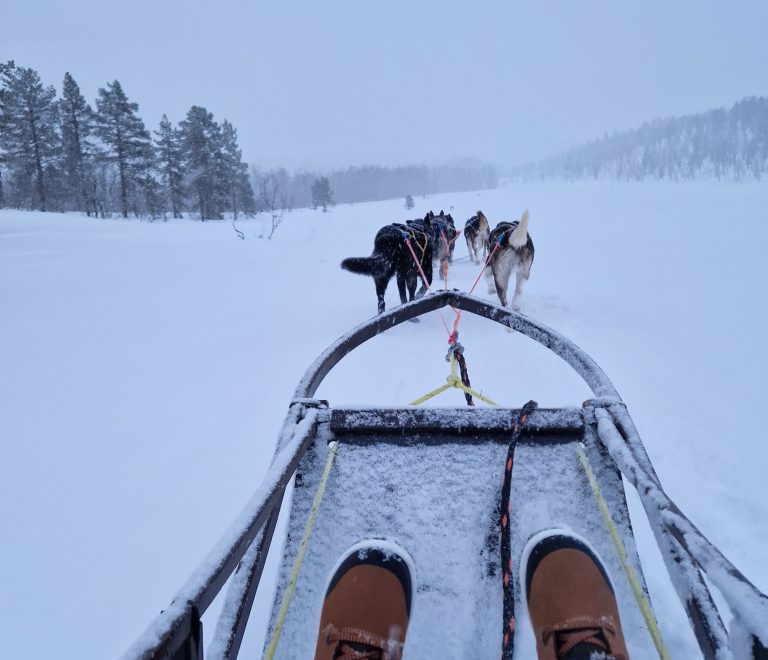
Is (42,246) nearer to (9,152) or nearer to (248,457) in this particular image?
(248,457)

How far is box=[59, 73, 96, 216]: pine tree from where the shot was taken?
88.6 ft

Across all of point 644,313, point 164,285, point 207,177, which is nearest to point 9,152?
point 207,177

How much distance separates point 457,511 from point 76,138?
117 ft

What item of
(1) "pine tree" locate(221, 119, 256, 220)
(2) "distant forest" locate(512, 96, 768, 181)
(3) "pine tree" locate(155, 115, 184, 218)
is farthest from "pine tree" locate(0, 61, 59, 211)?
(2) "distant forest" locate(512, 96, 768, 181)

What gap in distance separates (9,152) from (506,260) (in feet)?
114

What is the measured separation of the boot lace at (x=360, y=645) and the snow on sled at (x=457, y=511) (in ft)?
0.77

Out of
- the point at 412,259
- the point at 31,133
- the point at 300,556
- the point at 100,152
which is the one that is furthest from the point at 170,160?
the point at 300,556

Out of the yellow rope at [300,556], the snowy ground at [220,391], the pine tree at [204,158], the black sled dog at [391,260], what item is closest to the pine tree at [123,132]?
the pine tree at [204,158]

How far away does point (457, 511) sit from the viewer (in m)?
1.47

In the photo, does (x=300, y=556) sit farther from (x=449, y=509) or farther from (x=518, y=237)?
(x=518, y=237)

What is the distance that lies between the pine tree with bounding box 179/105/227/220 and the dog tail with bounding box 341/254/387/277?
96.9 feet

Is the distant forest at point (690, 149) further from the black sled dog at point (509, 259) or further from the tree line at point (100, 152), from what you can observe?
the black sled dog at point (509, 259)

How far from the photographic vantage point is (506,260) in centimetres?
520

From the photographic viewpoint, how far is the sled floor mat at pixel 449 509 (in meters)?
1.27
